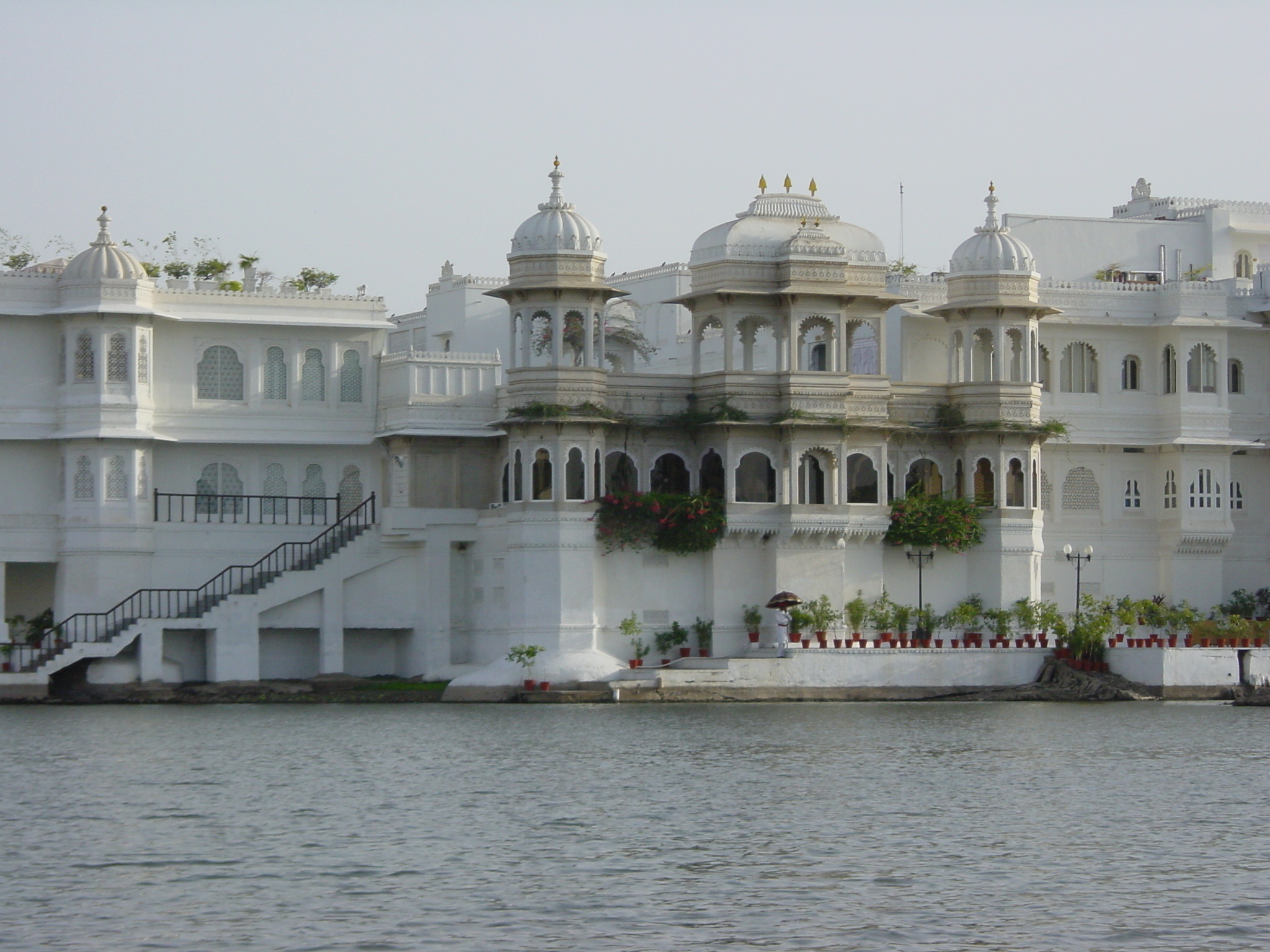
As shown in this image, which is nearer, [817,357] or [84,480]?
[84,480]

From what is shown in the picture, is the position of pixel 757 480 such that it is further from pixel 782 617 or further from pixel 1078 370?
pixel 1078 370

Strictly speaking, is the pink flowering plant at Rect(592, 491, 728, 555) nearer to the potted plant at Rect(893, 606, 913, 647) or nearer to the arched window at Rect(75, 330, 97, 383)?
the potted plant at Rect(893, 606, 913, 647)

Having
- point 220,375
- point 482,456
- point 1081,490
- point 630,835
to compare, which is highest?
point 220,375

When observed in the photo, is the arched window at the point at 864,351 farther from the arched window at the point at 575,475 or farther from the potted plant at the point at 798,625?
the arched window at the point at 575,475

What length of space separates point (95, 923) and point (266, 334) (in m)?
32.8

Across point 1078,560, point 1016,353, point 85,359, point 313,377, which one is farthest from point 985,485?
point 85,359

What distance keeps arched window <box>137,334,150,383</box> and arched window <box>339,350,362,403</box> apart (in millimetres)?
4442

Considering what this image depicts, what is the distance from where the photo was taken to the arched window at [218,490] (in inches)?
2130

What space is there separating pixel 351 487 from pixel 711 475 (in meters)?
8.13

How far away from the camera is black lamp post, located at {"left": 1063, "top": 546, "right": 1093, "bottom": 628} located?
53844mm

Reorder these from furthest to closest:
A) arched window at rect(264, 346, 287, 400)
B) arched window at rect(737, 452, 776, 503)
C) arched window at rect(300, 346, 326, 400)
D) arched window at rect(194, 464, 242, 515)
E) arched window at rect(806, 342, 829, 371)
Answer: arched window at rect(806, 342, 829, 371)
arched window at rect(300, 346, 326, 400)
arched window at rect(264, 346, 287, 400)
arched window at rect(194, 464, 242, 515)
arched window at rect(737, 452, 776, 503)

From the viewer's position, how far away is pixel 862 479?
54031 millimetres

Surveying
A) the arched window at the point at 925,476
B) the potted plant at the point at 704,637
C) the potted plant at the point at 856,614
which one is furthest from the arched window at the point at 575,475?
the arched window at the point at 925,476

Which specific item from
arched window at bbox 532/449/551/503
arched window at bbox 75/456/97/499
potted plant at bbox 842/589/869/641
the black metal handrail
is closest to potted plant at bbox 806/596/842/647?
potted plant at bbox 842/589/869/641
